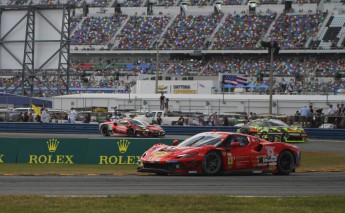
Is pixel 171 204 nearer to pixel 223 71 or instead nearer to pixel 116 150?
pixel 116 150

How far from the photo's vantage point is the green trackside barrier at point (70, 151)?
2309cm

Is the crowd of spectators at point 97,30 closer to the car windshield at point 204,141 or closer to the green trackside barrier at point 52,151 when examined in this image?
the green trackside barrier at point 52,151

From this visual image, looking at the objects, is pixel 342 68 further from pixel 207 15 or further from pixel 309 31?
pixel 207 15

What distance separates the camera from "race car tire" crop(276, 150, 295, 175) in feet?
61.4

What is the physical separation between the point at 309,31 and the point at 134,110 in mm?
28571

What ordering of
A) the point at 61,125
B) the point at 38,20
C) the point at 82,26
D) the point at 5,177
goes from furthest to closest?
the point at 82,26 < the point at 38,20 < the point at 61,125 < the point at 5,177

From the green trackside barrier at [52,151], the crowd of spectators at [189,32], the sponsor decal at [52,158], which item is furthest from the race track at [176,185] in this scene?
the crowd of spectators at [189,32]

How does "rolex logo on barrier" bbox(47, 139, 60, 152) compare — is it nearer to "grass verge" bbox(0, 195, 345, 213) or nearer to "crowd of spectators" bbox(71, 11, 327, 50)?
"grass verge" bbox(0, 195, 345, 213)

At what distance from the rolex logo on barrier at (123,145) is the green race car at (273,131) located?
43.4ft

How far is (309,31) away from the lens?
78812mm

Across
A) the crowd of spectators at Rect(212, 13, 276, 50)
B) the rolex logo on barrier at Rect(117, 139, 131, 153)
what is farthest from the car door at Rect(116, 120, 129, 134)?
the crowd of spectators at Rect(212, 13, 276, 50)

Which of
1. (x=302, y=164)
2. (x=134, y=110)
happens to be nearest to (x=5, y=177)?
(x=302, y=164)

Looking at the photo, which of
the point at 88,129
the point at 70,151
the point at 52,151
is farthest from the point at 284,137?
the point at 52,151

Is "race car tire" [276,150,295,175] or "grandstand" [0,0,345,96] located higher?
"grandstand" [0,0,345,96]
